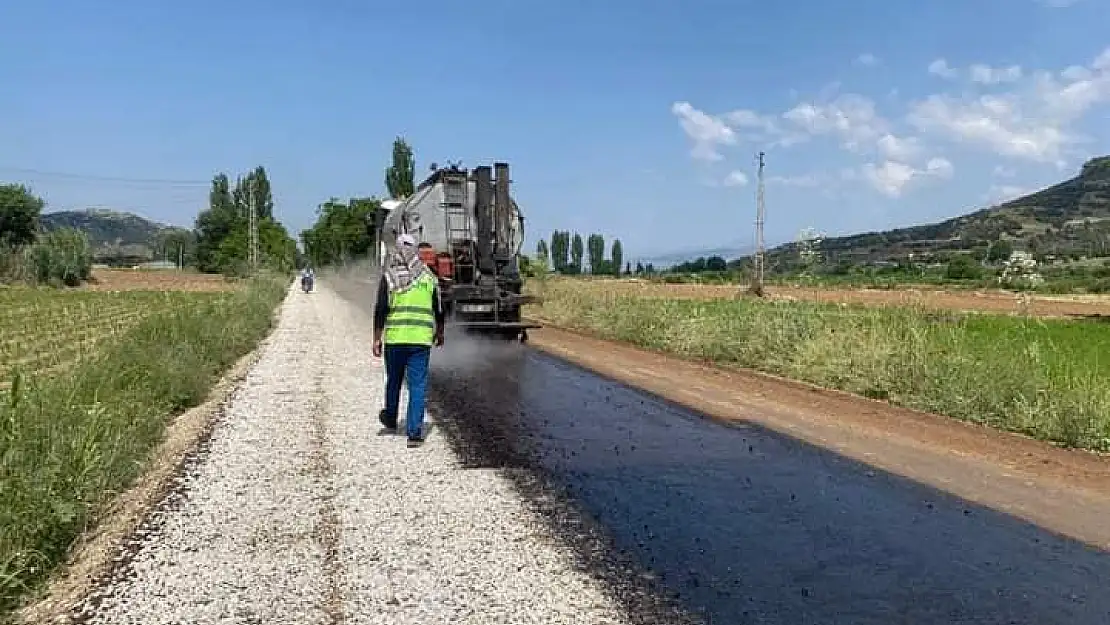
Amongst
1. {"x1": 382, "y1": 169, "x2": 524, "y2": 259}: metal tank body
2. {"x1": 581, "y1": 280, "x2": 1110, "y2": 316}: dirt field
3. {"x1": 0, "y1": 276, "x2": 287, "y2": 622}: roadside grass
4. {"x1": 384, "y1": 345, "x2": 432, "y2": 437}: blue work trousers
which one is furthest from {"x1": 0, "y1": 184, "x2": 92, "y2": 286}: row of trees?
{"x1": 384, "y1": 345, "x2": 432, "y2": 437}: blue work trousers

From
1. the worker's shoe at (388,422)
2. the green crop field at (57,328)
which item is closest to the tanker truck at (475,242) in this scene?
the green crop field at (57,328)

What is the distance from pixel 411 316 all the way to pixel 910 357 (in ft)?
24.0

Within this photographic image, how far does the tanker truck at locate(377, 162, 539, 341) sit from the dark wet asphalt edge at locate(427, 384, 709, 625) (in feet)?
27.6

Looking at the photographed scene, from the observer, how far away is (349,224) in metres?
75.3

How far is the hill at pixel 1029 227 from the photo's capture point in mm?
82188

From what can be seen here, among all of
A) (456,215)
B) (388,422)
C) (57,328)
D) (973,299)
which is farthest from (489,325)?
(973,299)

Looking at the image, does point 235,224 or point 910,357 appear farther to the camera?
point 235,224

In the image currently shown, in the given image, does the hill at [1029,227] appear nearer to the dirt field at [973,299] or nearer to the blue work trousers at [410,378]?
the dirt field at [973,299]

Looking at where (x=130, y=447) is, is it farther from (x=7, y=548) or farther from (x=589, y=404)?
(x=589, y=404)

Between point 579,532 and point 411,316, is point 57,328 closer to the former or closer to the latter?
point 411,316

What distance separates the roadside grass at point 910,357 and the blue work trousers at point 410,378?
255 inches

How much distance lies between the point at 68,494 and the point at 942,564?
5.45 metres

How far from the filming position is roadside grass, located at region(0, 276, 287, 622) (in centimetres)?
480

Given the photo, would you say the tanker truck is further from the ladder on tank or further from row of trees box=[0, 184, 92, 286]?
row of trees box=[0, 184, 92, 286]
